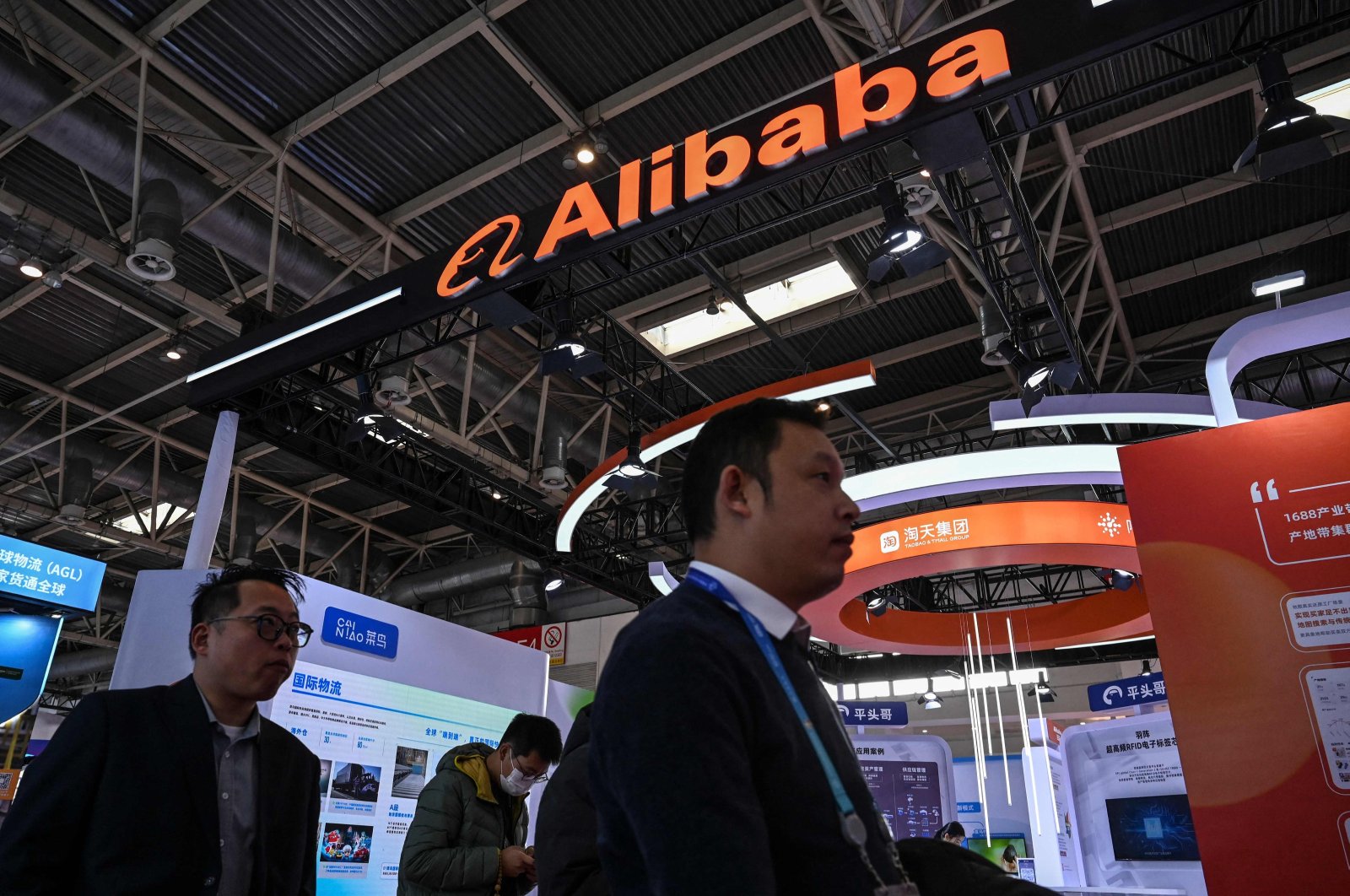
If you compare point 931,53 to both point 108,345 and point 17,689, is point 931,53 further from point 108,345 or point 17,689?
point 17,689

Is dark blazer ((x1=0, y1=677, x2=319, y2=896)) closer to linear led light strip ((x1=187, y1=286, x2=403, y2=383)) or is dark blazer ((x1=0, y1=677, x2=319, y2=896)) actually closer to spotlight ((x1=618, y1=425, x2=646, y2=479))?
linear led light strip ((x1=187, y1=286, x2=403, y2=383))

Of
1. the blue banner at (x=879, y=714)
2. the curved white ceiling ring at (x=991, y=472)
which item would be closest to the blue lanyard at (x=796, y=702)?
the curved white ceiling ring at (x=991, y=472)

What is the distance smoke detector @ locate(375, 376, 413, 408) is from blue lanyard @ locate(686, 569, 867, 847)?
7.23m

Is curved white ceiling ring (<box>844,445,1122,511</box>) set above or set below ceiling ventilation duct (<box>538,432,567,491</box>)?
below

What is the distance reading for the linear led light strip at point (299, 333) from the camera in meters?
6.78

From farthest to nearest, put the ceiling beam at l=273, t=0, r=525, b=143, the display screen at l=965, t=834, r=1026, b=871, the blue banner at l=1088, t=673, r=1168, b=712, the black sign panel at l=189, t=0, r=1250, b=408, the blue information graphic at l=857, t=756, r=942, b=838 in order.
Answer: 1. the display screen at l=965, t=834, r=1026, b=871
2. the blue information graphic at l=857, t=756, r=942, b=838
3. the blue banner at l=1088, t=673, r=1168, b=712
4. the ceiling beam at l=273, t=0, r=525, b=143
5. the black sign panel at l=189, t=0, r=1250, b=408

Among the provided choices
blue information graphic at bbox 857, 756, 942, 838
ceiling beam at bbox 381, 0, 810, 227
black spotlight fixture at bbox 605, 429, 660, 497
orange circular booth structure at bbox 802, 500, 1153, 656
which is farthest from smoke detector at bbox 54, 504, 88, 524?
blue information graphic at bbox 857, 756, 942, 838

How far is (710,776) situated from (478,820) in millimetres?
2691

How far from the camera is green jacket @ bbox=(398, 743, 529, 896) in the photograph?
306cm

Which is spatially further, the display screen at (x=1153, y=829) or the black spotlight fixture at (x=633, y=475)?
the display screen at (x=1153, y=829)

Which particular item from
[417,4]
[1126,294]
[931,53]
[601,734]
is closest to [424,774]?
[417,4]

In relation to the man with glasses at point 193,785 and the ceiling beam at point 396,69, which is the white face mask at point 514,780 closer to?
the man with glasses at point 193,785

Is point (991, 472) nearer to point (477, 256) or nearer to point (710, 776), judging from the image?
point (477, 256)

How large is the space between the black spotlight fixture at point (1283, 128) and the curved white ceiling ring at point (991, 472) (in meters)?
2.17
